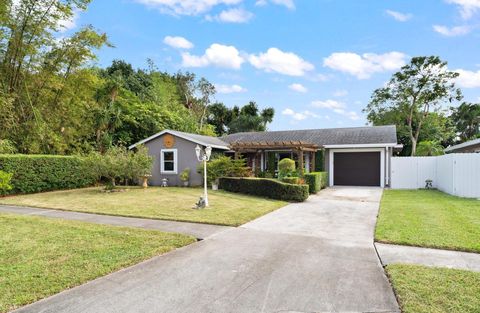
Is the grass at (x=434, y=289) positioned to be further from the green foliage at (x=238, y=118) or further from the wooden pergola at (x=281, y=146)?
the green foliage at (x=238, y=118)

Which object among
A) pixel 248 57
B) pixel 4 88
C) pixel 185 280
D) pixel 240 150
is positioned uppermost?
pixel 248 57

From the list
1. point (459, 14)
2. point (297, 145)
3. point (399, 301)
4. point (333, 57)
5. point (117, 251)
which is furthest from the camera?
point (333, 57)

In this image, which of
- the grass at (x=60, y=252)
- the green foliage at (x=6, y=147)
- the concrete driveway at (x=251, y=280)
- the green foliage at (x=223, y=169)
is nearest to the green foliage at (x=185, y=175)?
the green foliage at (x=223, y=169)

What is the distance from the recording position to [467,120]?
4331 centimetres

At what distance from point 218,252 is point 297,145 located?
35.6ft

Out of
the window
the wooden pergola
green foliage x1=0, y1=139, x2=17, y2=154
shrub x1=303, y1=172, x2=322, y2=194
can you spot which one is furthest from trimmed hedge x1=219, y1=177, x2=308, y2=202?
green foliage x1=0, y1=139, x2=17, y2=154

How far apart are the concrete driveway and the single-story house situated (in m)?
10.6

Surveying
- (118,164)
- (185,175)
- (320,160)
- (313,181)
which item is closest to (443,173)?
(313,181)

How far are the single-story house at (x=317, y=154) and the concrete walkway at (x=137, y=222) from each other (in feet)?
27.0

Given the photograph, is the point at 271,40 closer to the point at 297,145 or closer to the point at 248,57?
the point at 248,57

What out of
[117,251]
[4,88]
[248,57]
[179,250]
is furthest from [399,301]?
[248,57]

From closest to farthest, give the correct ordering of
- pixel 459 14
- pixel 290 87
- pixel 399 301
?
pixel 399 301, pixel 459 14, pixel 290 87

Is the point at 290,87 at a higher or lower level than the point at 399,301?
higher

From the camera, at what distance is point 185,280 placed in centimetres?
414
